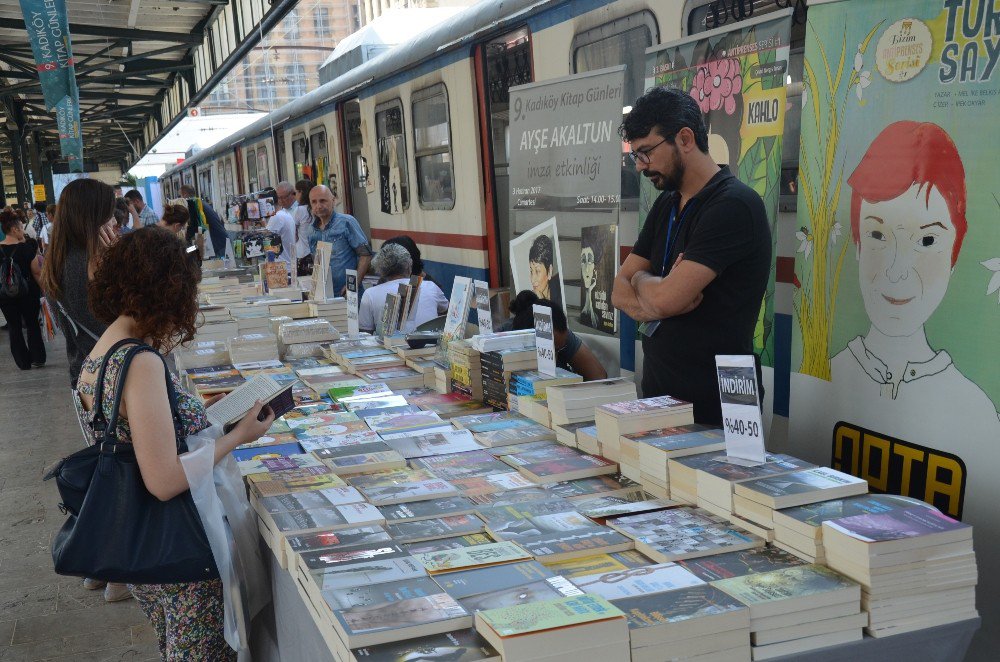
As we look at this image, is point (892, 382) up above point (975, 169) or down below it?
below

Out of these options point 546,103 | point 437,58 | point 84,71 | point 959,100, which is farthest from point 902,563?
point 84,71

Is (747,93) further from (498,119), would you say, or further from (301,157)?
(301,157)

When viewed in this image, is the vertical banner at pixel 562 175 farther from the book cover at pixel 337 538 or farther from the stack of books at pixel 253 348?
→ the book cover at pixel 337 538

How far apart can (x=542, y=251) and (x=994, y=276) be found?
2225 millimetres

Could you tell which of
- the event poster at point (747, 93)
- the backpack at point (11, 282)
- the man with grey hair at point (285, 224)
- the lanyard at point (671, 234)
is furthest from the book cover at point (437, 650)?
the backpack at point (11, 282)

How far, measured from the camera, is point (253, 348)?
417 centimetres

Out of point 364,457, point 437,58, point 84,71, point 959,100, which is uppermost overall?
point 84,71

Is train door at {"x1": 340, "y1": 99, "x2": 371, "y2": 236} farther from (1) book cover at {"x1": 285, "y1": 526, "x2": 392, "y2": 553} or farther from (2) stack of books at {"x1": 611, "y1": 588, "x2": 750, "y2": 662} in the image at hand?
(2) stack of books at {"x1": 611, "y1": 588, "x2": 750, "y2": 662}

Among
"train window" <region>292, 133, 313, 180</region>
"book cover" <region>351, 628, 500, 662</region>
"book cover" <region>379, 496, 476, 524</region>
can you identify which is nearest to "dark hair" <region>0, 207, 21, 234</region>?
"train window" <region>292, 133, 313, 180</region>

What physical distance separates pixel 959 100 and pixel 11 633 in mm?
3890

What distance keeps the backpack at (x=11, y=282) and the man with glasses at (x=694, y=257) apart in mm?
7964

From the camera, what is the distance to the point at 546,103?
4027 mm

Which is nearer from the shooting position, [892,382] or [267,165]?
[892,382]

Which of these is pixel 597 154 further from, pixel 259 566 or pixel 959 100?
pixel 259 566
